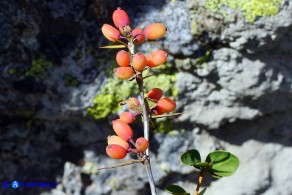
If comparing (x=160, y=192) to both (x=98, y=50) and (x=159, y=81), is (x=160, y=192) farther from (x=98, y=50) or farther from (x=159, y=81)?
(x=98, y=50)

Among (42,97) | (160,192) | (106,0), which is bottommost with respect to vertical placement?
(160,192)

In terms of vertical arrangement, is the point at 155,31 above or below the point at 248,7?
below

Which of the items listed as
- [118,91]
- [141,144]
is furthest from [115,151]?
[118,91]

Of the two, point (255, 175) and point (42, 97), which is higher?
point (42, 97)

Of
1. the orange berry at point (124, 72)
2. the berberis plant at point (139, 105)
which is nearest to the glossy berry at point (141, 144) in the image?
the berberis plant at point (139, 105)

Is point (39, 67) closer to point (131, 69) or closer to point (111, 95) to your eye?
point (111, 95)

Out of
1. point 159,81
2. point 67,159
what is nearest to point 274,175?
point 159,81
